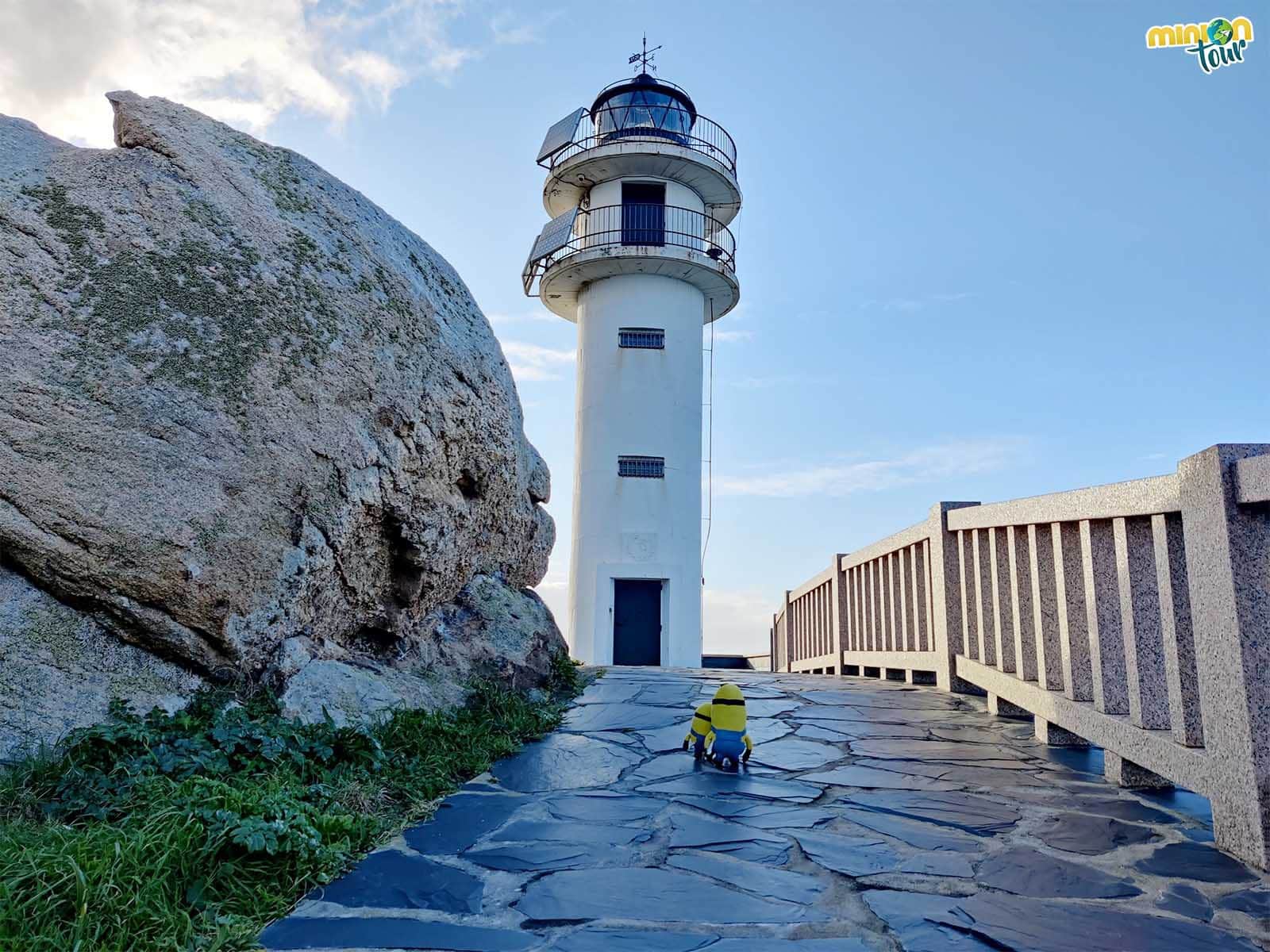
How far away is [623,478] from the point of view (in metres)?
14.5

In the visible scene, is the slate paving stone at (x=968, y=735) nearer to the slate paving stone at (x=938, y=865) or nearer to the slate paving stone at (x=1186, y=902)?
the slate paving stone at (x=938, y=865)

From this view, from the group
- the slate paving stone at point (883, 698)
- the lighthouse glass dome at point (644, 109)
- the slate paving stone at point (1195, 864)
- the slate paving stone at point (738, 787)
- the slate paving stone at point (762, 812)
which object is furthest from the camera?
the lighthouse glass dome at point (644, 109)

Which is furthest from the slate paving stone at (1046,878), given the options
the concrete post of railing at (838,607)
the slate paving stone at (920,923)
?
the concrete post of railing at (838,607)

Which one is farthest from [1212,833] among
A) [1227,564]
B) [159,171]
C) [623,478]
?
[623,478]

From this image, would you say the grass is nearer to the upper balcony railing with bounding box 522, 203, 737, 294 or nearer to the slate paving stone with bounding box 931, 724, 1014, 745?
the slate paving stone with bounding box 931, 724, 1014, 745

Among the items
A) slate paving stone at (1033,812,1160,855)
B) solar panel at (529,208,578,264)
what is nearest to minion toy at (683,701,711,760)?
slate paving stone at (1033,812,1160,855)

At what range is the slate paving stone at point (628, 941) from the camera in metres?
2.12

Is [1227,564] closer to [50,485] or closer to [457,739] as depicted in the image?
[457,739]

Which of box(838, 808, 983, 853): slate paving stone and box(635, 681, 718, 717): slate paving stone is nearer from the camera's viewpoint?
box(838, 808, 983, 853): slate paving stone

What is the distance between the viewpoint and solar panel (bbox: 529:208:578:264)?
48.9 feet

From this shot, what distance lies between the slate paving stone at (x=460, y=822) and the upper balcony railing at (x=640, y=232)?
12353mm

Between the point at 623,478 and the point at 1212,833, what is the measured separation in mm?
11719

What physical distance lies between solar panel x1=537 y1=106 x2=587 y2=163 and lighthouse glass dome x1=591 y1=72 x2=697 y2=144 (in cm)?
50

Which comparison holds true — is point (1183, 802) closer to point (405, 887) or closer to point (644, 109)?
point (405, 887)
